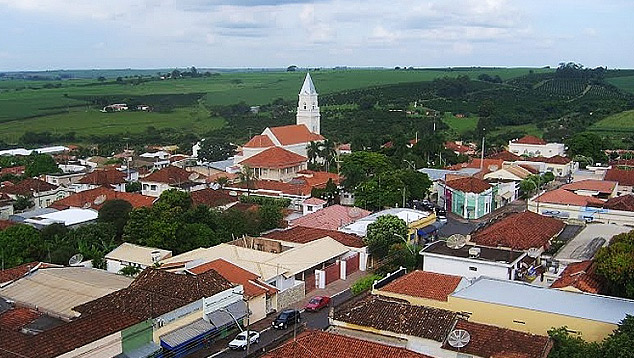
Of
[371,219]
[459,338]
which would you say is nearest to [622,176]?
[371,219]

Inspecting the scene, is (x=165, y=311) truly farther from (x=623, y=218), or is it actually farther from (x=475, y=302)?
(x=623, y=218)

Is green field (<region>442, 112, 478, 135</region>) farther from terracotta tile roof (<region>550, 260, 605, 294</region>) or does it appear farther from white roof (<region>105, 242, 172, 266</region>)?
white roof (<region>105, 242, 172, 266</region>)

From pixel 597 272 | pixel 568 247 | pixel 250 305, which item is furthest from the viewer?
pixel 568 247

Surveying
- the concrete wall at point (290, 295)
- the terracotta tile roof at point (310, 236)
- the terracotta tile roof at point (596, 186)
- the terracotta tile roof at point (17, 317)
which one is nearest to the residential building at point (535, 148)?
the terracotta tile roof at point (596, 186)

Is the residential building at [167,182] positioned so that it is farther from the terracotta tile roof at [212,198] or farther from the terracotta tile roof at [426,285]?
the terracotta tile roof at [426,285]

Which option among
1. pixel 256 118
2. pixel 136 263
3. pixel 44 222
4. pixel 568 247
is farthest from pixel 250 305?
pixel 256 118

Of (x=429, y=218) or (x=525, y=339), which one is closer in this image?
(x=525, y=339)

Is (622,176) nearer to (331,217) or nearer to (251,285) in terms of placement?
(331,217)
